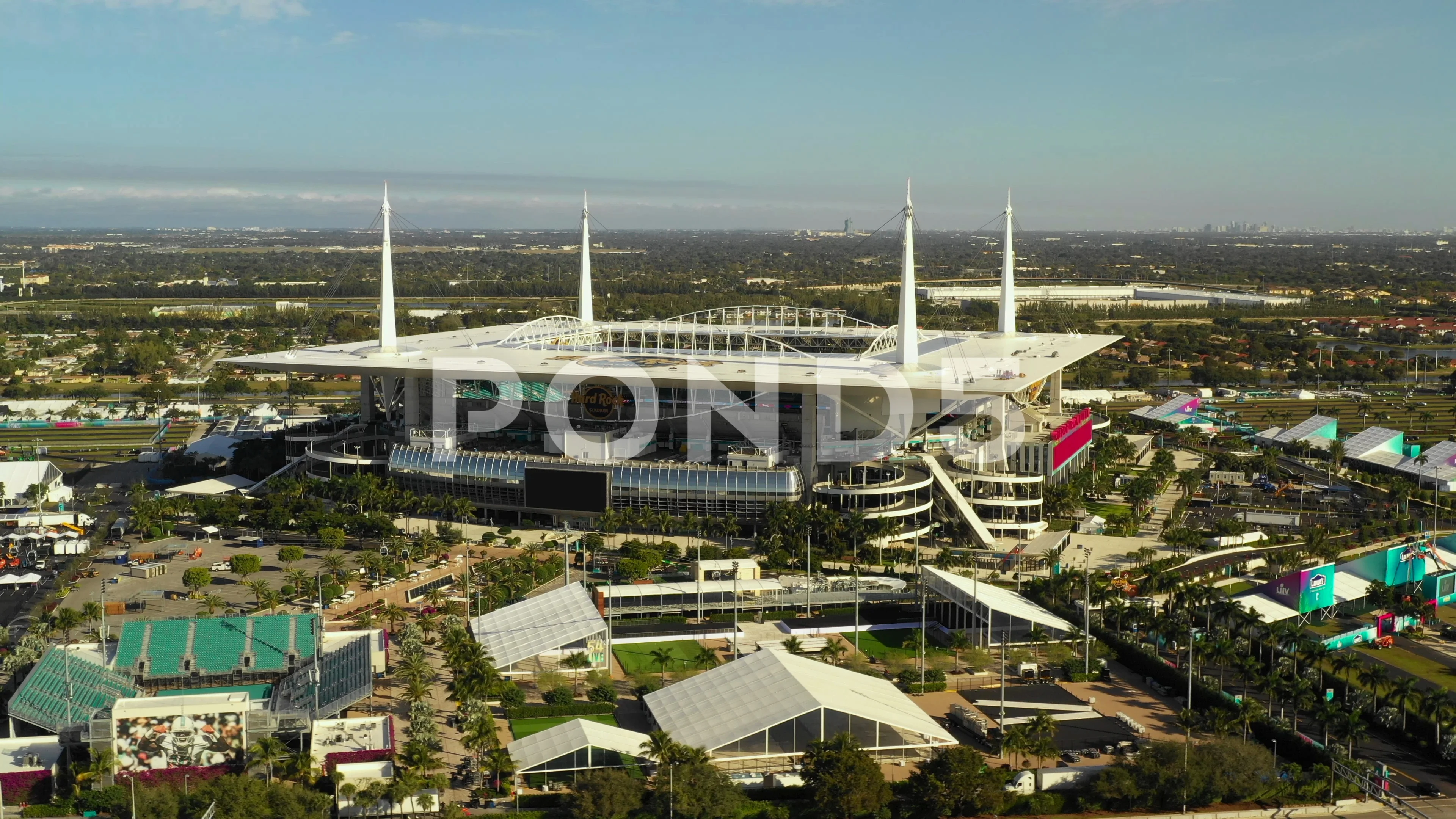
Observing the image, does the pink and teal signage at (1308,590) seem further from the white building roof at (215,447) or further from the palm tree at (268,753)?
the white building roof at (215,447)

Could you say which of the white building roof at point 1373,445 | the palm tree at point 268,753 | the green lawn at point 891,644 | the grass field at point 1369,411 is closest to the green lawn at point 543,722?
the palm tree at point 268,753

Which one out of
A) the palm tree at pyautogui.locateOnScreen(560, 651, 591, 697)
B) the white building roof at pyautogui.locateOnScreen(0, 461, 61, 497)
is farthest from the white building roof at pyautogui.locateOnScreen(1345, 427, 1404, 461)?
the white building roof at pyautogui.locateOnScreen(0, 461, 61, 497)

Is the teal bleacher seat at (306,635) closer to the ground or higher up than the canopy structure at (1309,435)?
closer to the ground

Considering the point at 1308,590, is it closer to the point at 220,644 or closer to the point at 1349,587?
the point at 1349,587

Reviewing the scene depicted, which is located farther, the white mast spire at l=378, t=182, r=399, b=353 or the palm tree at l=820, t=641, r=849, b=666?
→ the white mast spire at l=378, t=182, r=399, b=353

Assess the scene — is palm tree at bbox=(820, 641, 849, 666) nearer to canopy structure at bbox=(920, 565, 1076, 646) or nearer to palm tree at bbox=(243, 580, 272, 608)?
canopy structure at bbox=(920, 565, 1076, 646)
